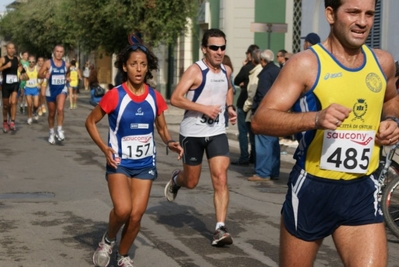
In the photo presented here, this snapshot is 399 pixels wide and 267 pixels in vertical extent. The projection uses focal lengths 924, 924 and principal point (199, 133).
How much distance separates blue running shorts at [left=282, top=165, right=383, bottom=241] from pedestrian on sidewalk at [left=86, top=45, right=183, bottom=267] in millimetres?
2363

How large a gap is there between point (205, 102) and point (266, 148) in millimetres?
4510

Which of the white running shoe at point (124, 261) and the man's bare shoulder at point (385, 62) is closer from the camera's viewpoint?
the man's bare shoulder at point (385, 62)

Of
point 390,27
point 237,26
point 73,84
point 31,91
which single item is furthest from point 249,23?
point 390,27

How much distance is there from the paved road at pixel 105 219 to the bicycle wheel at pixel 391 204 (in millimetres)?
176

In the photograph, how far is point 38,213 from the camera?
9.80m

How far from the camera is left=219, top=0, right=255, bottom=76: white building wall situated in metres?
32.0

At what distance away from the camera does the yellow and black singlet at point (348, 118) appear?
181 inches

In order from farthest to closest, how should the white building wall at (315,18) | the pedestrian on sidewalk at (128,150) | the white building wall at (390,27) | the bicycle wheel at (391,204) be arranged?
the white building wall at (315,18), the white building wall at (390,27), the bicycle wheel at (391,204), the pedestrian on sidewalk at (128,150)

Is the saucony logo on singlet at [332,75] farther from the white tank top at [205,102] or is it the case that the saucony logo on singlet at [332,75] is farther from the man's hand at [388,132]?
the white tank top at [205,102]

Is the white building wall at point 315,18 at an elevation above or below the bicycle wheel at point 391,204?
above

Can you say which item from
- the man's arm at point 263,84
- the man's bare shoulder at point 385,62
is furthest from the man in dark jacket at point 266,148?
the man's bare shoulder at point 385,62

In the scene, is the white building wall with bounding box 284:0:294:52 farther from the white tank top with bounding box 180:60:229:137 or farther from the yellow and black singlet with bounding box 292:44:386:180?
the yellow and black singlet with bounding box 292:44:386:180

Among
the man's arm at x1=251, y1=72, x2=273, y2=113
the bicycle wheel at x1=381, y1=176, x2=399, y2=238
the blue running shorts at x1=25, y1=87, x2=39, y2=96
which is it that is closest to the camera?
the bicycle wheel at x1=381, y1=176, x2=399, y2=238

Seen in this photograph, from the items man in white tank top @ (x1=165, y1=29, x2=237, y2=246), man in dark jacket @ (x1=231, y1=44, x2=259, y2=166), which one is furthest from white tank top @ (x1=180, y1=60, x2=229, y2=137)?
man in dark jacket @ (x1=231, y1=44, x2=259, y2=166)
